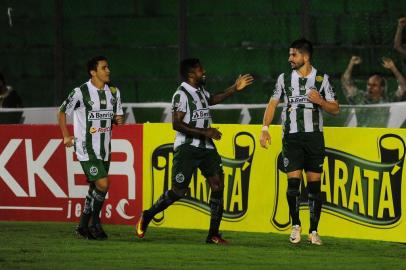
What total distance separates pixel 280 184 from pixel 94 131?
198 centimetres

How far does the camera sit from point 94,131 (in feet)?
47.4

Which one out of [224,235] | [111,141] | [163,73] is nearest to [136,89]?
[163,73]

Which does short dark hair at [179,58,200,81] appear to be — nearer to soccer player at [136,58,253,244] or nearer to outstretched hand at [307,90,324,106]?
soccer player at [136,58,253,244]

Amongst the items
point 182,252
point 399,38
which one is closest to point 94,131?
point 182,252

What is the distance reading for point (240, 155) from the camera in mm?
15188

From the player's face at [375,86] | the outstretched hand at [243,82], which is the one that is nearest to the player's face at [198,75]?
the outstretched hand at [243,82]

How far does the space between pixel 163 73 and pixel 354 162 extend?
206 inches

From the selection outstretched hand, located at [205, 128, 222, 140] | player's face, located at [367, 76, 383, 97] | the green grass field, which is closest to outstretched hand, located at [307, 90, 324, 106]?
outstretched hand, located at [205, 128, 222, 140]

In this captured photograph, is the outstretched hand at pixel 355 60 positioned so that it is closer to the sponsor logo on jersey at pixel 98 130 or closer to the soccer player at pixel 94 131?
the soccer player at pixel 94 131

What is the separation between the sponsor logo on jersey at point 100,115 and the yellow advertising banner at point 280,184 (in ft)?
3.92

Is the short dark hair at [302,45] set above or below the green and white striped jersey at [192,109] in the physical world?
above

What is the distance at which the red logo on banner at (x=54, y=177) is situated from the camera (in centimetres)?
1586

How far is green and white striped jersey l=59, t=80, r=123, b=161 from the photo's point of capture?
14445 mm

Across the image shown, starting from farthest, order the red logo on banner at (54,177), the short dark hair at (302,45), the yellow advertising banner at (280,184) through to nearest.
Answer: the red logo on banner at (54,177), the yellow advertising banner at (280,184), the short dark hair at (302,45)
